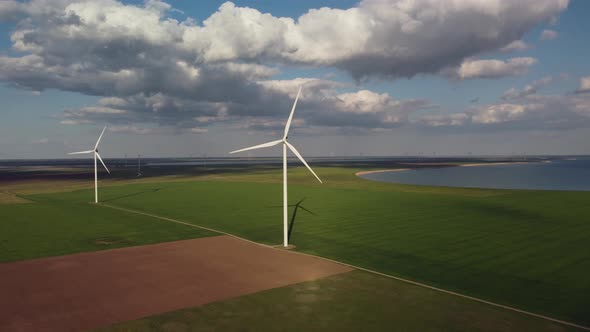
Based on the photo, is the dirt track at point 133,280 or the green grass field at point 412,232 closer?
the dirt track at point 133,280

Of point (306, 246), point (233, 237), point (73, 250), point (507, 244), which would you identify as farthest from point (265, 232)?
point (507, 244)

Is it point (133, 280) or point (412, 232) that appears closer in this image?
point (133, 280)

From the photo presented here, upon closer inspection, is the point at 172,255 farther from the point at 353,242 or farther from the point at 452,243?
the point at 452,243

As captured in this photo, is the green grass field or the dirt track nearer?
the dirt track
